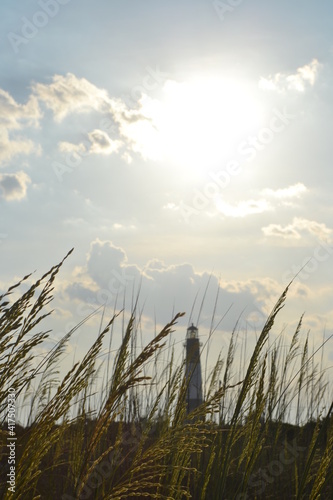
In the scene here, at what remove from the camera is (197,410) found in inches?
65.8

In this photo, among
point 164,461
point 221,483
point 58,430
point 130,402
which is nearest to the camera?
point 58,430

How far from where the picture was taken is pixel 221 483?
7.07 feet

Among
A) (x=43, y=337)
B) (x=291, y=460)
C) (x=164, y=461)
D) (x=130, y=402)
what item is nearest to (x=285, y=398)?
(x=291, y=460)

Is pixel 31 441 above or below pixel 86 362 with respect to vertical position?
below

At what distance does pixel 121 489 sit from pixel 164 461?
2.05 metres

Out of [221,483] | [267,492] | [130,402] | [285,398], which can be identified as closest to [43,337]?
[221,483]

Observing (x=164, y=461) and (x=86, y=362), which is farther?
(x=164, y=461)

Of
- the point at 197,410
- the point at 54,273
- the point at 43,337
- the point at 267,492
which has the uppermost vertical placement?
the point at 54,273

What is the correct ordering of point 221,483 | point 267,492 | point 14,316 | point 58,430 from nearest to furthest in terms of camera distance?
point 58,430 < point 14,316 < point 221,483 < point 267,492

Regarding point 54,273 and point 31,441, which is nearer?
point 31,441

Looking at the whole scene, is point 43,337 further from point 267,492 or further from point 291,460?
point 291,460

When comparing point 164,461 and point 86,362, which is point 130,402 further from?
point 86,362

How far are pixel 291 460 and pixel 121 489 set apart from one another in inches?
140

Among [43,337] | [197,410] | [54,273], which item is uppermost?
[54,273]
